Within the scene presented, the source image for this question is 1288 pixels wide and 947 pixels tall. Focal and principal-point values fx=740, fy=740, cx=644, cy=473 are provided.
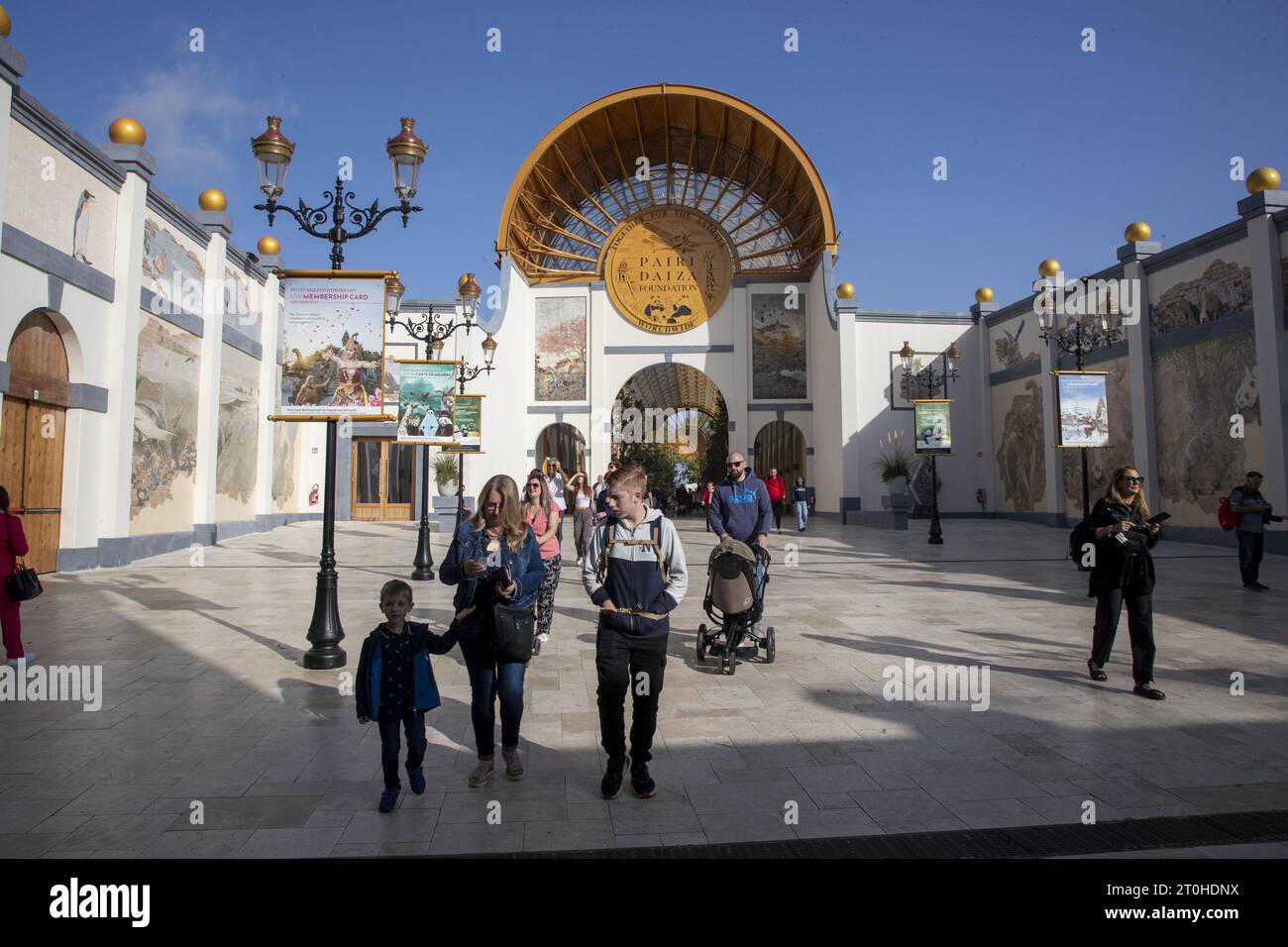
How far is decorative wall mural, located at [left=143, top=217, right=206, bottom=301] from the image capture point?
1484 centimetres

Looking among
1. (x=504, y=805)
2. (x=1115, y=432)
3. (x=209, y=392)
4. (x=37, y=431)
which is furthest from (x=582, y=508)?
A: (x=1115, y=432)

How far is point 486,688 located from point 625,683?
2.74 ft

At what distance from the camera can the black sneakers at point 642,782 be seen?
3.86 meters

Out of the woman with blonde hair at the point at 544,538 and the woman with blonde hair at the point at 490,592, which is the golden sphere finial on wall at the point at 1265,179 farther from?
the woman with blonde hair at the point at 490,592

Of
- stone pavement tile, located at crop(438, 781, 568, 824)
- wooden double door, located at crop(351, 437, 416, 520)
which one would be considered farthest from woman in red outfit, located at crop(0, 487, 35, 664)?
wooden double door, located at crop(351, 437, 416, 520)

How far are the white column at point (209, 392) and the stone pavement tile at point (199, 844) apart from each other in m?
16.4

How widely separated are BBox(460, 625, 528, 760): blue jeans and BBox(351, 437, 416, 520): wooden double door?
87.3ft

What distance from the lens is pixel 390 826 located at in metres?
3.57

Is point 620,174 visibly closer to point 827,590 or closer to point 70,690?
point 827,590

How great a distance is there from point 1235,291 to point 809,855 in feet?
64.6

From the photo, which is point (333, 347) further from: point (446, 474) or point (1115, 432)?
point (1115, 432)

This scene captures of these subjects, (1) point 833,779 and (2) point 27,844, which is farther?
(1) point 833,779
